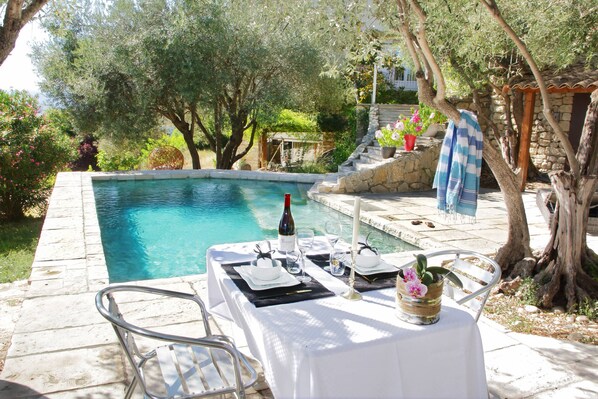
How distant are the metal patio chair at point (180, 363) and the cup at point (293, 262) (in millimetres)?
466

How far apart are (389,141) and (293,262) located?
8.41 meters

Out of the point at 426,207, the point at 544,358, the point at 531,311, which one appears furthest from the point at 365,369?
the point at 426,207

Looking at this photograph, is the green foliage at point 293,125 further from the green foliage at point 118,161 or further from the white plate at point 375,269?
the white plate at point 375,269

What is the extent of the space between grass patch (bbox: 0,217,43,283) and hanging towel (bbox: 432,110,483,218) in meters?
4.41

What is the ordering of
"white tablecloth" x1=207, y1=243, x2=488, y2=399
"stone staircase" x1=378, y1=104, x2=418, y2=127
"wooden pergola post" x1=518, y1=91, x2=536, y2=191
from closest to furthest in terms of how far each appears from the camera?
"white tablecloth" x1=207, y1=243, x2=488, y2=399 < "wooden pergola post" x1=518, y1=91, x2=536, y2=191 < "stone staircase" x1=378, y1=104, x2=418, y2=127

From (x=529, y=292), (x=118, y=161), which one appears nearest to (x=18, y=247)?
(x=529, y=292)

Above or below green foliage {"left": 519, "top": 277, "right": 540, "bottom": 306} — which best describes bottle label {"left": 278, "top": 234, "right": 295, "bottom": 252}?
above

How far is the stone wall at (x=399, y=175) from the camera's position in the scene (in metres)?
9.73

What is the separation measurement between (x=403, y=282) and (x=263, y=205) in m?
7.28

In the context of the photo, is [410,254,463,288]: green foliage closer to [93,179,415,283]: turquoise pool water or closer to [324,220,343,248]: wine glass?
[324,220,343,248]: wine glass

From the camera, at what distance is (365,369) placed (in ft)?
5.56

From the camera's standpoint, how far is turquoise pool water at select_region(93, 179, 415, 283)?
600cm

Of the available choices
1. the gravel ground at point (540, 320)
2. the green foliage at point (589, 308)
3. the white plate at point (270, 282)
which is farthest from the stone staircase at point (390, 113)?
the white plate at point (270, 282)

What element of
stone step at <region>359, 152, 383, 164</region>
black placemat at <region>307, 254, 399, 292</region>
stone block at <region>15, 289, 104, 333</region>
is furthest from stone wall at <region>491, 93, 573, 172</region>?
stone block at <region>15, 289, 104, 333</region>
